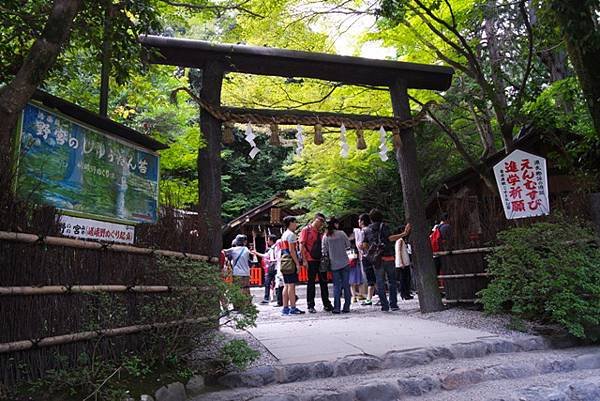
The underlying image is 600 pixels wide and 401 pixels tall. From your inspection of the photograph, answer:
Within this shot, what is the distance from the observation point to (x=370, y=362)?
489 cm

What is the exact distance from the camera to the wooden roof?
23.0 ft

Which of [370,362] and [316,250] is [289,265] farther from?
[370,362]

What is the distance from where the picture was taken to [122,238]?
4414 mm

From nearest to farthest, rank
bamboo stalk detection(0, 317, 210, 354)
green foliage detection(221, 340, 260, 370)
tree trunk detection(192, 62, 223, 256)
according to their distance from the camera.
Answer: bamboo stalk detection(0, 317, 210, 354) < green foliage detection(221, 340, 260, 370) < tree trunk detection(192, 62, 223, 256)

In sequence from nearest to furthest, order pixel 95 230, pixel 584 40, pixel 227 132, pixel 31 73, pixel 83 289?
pixel 31 73, pixel 83 289, pixel 95 230, pixel 584 40, pixel 227 132

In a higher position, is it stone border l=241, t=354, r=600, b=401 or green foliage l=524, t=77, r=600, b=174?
green foliage l=524, t=77, r=600, b=174

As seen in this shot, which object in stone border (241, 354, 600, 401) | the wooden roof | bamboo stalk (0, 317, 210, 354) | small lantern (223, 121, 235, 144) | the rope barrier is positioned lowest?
stone border (241, 354, 600, 401)

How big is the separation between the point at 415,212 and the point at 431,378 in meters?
4.31

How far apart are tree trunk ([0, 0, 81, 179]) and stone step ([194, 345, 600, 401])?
2.66m

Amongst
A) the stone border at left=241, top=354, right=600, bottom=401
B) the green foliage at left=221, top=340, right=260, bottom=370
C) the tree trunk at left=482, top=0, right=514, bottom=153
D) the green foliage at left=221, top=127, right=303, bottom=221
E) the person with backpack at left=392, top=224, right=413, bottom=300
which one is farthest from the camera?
the green foliage at left=221, top=127, right=303, bottom=221

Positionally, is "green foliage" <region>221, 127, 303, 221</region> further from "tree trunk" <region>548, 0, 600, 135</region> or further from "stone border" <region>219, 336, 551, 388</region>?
"stone border" <region>219, 336, 551, 388</region>

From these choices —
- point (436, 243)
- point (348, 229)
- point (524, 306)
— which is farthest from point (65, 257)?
point (348, 229)

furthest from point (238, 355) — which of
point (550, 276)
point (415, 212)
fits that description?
point (415, 212)

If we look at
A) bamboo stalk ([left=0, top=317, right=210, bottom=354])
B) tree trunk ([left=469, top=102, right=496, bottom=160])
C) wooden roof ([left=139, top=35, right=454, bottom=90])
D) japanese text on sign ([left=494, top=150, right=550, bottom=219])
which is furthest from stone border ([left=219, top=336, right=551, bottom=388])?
tree trunk ([left=469, top=102, right=496, bottom=160])
